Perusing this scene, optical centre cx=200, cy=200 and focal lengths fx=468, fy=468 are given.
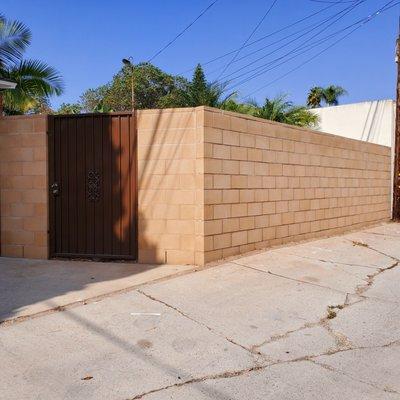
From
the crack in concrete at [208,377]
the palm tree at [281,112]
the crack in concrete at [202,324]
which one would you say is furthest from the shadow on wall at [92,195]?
the palm tree at [281,112]

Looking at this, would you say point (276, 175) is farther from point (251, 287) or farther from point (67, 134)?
point (67, 134)

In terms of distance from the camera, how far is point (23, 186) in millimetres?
7512

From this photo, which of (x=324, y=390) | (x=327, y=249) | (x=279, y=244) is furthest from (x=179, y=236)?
(x=324, y=390)

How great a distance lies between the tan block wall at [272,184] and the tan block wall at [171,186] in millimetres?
159

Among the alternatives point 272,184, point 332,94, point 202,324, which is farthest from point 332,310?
point 332,94

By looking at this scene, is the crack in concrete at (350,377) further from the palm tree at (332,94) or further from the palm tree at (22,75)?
the palm tree at (332,94)

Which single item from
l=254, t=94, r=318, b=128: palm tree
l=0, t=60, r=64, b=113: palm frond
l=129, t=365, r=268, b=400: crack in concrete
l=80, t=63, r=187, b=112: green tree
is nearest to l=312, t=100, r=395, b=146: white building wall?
l=254, t=94, r=318, b=128: palm tree

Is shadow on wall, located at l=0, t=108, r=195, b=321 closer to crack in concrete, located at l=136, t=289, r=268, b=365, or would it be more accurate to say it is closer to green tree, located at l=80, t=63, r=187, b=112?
crack in concrete, located at l=136, t=289, r=268, b=365

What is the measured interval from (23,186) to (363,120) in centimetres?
1450

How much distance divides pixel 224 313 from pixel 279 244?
378 centimetres

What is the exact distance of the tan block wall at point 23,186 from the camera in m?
7.42

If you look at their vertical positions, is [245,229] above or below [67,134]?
below

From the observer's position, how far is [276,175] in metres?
8.47

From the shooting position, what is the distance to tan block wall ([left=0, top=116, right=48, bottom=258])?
24.3 feet
